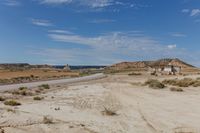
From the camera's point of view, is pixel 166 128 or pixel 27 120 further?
pixel 27 120

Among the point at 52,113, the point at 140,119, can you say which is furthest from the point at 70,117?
the point at 140,119

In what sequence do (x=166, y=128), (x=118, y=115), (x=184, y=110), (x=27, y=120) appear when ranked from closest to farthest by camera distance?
(x=166, y=128)
(x=27, y=120)
(x=118, y=115)
(x=184, y=110)

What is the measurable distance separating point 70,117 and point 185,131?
628 cm

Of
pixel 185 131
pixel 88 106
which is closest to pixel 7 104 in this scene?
pixel 88 106

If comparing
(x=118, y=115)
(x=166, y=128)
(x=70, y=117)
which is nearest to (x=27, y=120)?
(x=70, y=117)

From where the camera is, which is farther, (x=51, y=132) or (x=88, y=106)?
(x=88, y=106)

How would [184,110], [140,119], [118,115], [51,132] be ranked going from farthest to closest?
1. [184,110]
2. [118,115]
3. [140,119]
4. [51,132]

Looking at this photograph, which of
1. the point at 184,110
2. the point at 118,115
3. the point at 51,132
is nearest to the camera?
the point at 51,132

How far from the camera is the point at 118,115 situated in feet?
66.6

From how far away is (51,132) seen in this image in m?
15.0

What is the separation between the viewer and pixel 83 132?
50.1 feet

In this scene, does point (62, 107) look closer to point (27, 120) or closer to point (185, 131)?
point (27, 120)

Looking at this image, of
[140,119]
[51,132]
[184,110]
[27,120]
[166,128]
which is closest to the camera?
[51,132]

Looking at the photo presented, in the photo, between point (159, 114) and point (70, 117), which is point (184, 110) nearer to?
point (159, 114)
